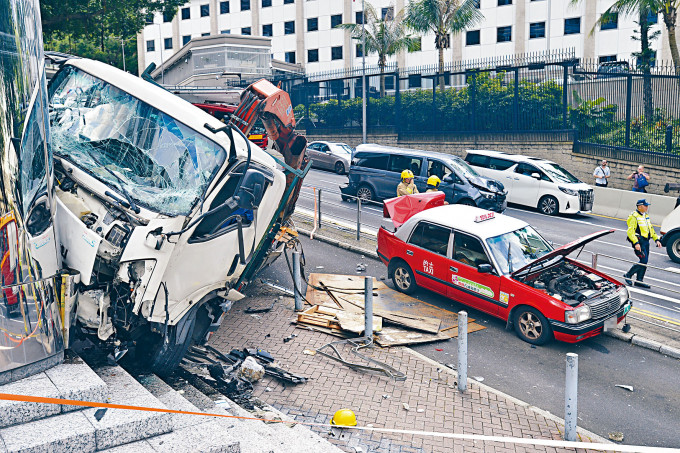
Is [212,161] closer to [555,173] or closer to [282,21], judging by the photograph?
[555,173]

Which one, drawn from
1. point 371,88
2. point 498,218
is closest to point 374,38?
point 371,88

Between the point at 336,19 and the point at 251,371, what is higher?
the point at 336,19

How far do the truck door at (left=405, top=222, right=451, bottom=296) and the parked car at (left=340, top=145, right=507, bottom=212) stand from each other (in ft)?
21.5

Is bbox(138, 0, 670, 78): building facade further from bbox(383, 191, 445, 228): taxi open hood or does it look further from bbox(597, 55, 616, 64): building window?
bbox(383, 191, 445, 228): taxi open hood

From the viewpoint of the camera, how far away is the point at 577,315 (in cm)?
977

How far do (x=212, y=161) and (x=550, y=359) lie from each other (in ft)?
19.1

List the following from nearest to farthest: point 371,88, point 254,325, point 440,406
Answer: point 440,406, point 254,325, point 371,88

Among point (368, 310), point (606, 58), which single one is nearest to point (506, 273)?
point (368, 310)

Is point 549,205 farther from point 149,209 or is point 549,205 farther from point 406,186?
point 149,209

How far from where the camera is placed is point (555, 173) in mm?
21453

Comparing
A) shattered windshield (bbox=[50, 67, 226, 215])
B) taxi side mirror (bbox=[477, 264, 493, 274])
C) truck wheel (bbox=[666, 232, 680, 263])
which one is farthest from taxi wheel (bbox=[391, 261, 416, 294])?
truck wheel (bbox=[666, 232, 680, 263])

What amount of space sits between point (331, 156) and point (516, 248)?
17.9 m

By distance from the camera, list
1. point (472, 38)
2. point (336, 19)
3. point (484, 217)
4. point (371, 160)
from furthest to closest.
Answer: point (336, 19)
point (472, 38)
point (371, 160)
point (484, 217)

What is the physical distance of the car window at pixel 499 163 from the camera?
22.0 metres
